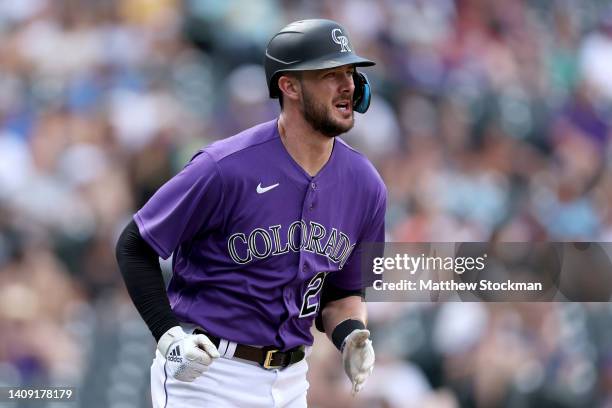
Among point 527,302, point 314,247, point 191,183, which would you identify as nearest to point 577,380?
point 527,302

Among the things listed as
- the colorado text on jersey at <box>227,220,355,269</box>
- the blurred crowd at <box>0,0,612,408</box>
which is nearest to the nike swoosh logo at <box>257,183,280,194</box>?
the colorado text on jersey at <box>227,220,355,269</box>

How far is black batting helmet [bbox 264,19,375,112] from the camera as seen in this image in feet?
11.7

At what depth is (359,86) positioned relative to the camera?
145 inches

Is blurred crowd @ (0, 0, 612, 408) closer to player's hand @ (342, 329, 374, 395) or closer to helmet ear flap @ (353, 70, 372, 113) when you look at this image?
player's hand @ (342, 329, 374, 395)

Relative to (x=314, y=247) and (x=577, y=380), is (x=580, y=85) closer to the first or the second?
(x=577, y=380)

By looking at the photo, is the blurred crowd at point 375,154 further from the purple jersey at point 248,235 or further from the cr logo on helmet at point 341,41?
the cr logo on helmet at point 341,41

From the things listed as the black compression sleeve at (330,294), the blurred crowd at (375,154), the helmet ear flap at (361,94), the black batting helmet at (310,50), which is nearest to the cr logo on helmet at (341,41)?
the black batting helmet at (310,50)

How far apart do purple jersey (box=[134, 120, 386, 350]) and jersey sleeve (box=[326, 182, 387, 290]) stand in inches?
7.0

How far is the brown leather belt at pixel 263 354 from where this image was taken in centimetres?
357

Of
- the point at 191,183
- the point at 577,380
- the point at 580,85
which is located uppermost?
the point at 191,183

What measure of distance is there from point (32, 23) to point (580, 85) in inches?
178

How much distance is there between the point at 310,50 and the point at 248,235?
654 mm

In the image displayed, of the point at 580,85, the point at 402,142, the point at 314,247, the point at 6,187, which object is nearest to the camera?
the point at 314,247

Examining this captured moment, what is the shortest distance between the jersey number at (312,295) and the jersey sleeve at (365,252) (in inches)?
7.2
